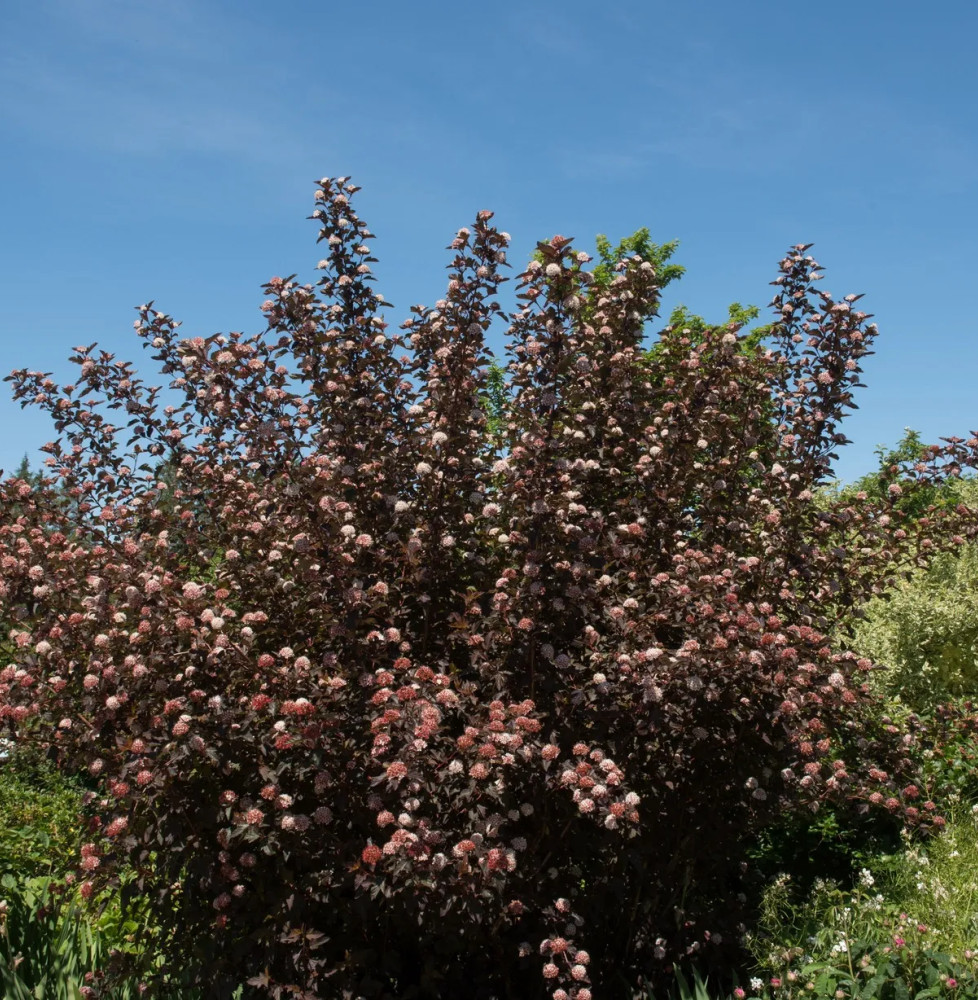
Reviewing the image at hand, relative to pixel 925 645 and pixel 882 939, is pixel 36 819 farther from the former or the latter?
pixel 925 645

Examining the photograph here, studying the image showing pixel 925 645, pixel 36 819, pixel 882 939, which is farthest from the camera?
pixel 925 645

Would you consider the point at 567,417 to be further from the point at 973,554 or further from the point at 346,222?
the point at 973,554

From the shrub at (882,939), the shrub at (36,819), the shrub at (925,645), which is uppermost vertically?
the shrub at (925,645)

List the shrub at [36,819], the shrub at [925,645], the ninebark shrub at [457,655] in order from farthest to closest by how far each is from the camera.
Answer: the shrub at [925,645], the shrub at [36,819], the ninebark shrub at [457,655]

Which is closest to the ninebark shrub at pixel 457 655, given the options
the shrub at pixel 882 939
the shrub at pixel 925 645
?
the shrub at pixel 882 939

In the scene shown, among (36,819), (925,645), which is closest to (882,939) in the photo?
(925,645)

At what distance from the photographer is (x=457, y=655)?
13.1 ft

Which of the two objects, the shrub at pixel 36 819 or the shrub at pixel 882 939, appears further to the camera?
the shrub at pixel 36 819

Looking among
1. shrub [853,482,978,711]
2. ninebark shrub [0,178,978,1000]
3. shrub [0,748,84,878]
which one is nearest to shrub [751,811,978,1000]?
ninebark shrub [0,178,978,1000]

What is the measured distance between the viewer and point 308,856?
3.23 metres

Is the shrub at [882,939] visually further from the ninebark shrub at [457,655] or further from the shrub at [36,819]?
the shrub at [36,819]

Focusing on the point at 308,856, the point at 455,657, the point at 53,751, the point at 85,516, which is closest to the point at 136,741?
the point at 308,856

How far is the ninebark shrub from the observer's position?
3.18 m

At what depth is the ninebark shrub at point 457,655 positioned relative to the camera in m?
3.18
